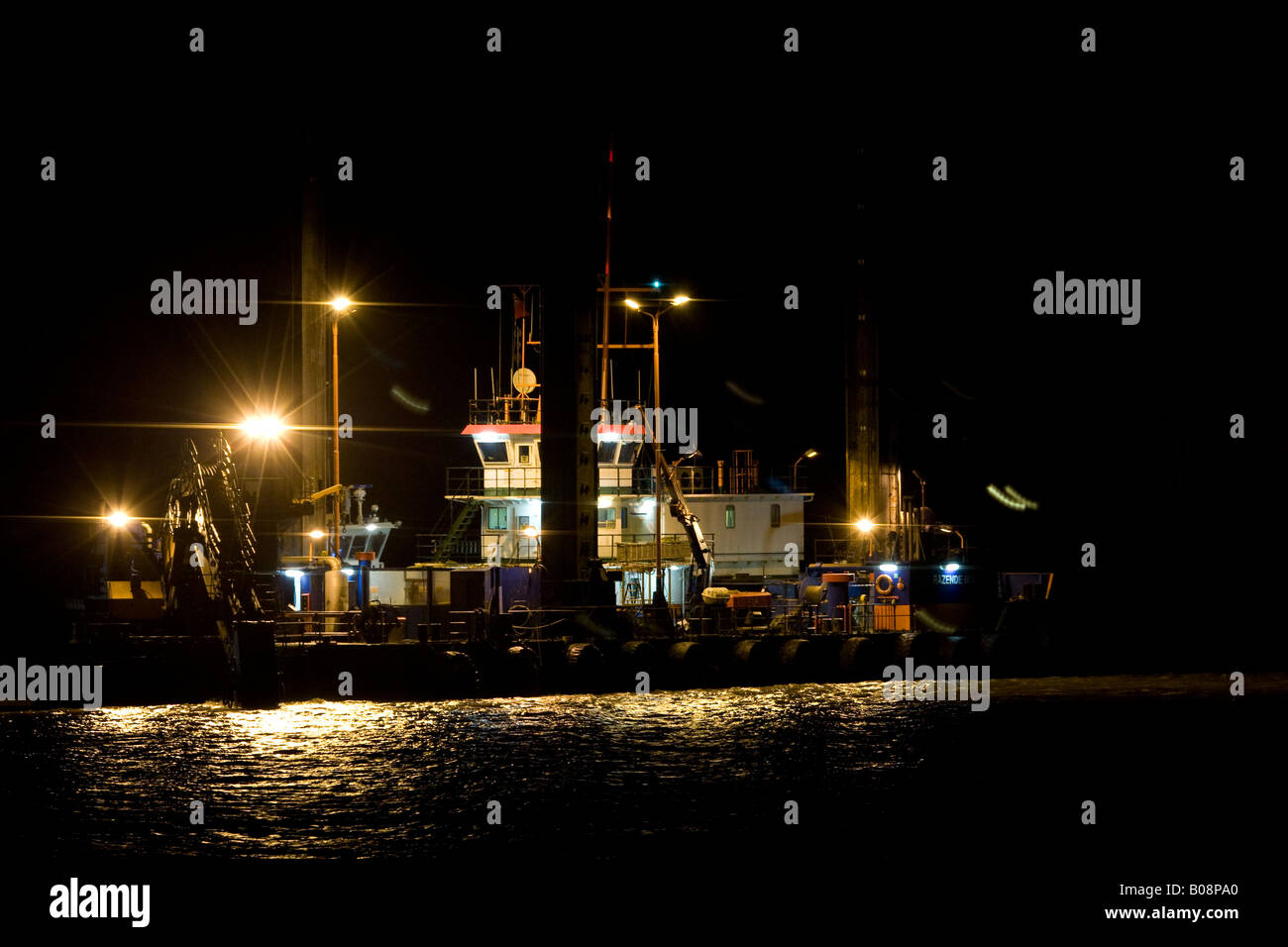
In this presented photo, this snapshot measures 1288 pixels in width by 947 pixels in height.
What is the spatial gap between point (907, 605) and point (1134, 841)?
55.0ft

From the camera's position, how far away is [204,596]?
34906mm

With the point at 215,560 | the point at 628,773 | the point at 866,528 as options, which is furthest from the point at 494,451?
the point at 628,773

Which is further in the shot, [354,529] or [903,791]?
[354,529]

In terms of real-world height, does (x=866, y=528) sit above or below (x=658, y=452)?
below

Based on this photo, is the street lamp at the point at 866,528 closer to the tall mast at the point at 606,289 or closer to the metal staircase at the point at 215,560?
the tall mast at the point at 606,289

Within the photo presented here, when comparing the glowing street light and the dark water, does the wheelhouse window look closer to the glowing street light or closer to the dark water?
the glowing street light

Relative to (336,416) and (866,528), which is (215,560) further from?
(866,528)

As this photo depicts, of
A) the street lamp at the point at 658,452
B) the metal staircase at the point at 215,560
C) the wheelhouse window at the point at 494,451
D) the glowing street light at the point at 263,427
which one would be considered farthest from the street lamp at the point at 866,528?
the metal staircase at the point at 215,560

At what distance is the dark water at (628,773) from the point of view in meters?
25.0

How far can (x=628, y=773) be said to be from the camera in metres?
29.1

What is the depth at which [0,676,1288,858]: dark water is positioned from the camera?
25031 mm

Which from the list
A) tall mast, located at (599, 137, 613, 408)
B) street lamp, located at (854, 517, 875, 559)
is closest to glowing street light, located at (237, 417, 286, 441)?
tall mast, located at (599, 137, 613, 408)
